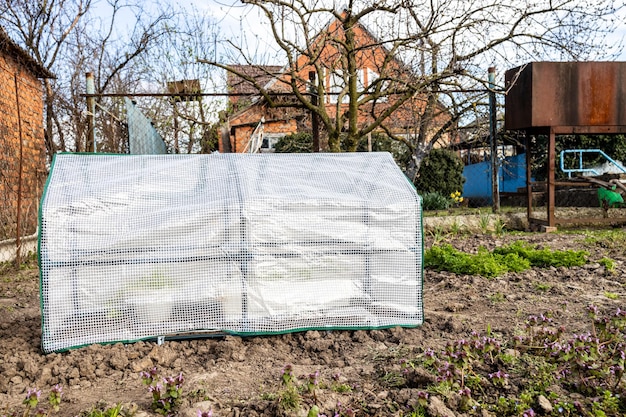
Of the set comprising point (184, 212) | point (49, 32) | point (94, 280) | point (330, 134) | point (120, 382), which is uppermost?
point (49, 32)

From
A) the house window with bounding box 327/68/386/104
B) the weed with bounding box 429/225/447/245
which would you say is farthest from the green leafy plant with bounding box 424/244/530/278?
the house window with bounding box 327/68/386/104

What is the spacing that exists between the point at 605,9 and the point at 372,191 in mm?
5977

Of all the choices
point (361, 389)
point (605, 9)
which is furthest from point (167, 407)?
point (605, 9)

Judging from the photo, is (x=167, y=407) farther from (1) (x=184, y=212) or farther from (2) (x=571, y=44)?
(2) (x=571, y=44)

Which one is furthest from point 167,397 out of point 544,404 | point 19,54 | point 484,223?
point 19,54

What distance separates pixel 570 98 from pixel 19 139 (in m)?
7.83

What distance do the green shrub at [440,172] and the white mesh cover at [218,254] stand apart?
10.0m

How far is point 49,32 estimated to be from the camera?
1305 centimetres

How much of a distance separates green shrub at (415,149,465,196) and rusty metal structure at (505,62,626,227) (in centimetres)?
526

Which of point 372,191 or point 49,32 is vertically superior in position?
point 49,32

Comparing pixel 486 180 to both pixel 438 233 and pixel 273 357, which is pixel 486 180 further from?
pixel 273 357

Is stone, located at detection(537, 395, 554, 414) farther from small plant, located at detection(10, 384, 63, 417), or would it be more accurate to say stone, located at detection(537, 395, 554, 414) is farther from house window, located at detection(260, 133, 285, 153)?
house window, located at detection(260, 133, 285, 153)

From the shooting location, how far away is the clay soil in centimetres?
264

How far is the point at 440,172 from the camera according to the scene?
13734 mm
